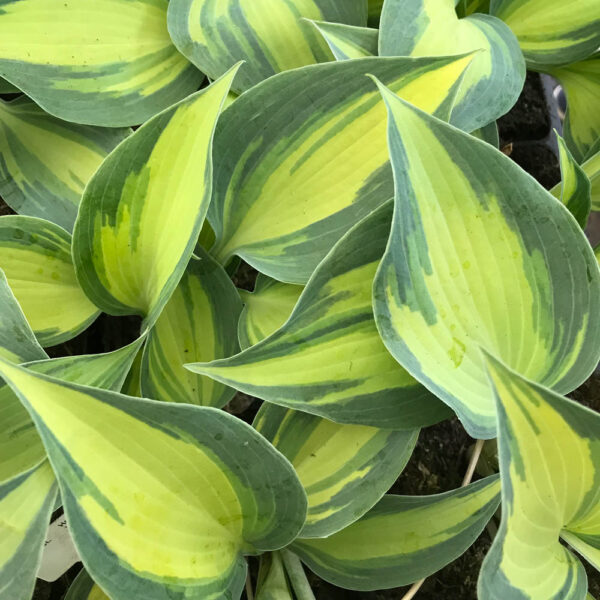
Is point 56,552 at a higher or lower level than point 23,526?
lower

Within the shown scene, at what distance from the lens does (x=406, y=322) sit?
369mm

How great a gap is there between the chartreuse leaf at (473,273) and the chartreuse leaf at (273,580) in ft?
0.65

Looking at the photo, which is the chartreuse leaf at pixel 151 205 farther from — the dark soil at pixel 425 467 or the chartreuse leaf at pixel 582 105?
the chartreuse leaf at pixel 582 105

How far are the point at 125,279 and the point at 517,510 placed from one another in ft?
1.07

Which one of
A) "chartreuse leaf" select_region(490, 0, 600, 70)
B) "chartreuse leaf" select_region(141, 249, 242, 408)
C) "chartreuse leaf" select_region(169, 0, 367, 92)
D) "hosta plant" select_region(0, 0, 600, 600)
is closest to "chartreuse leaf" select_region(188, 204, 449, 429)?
"hosta plant" select_region(0, 0, 600, 600)

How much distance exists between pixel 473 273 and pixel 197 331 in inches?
9.6

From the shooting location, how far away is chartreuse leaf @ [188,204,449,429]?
15.5 inches

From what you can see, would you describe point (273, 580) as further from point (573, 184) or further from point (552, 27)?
point (552, 27)

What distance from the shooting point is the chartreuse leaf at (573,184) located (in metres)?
0.46

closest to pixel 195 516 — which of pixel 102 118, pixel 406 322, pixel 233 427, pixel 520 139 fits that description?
pixel 233 427

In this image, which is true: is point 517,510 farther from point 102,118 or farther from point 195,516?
point 102,118

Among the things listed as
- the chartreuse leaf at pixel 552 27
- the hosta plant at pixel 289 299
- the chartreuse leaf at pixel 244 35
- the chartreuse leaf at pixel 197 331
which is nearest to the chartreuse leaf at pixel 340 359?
the hosta plant at pixel 289 299

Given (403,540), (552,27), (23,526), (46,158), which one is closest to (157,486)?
(23,526)

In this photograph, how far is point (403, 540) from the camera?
455mm
